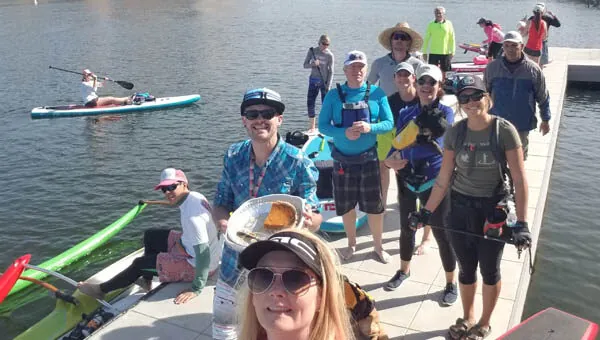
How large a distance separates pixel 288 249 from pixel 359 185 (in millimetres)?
3607

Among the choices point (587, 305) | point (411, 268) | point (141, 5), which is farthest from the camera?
point (141, 5)

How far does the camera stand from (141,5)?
61.7 metres

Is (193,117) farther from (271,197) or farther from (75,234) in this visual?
(271,197)

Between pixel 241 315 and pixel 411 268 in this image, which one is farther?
pixel 411 268

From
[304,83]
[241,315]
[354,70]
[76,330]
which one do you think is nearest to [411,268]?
[354,70]

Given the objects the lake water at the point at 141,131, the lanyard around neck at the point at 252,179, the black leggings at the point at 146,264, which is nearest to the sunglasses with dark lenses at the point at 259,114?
the lanyard around neck at the point at 252,179

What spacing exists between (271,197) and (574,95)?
56.8 feet

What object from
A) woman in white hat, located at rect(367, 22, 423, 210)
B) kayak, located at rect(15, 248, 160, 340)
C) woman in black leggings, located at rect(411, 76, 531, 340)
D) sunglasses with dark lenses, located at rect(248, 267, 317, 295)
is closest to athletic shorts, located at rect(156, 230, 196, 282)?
kayak, located at rect(15, 248, 160, 340)

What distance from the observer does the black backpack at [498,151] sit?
12.6 ft

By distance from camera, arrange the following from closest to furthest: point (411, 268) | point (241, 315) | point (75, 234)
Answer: point (241, 315) < point (411, 268) < point (75, 234)

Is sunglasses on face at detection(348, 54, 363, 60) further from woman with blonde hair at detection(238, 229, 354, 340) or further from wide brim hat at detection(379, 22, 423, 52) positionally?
woman with blonde hair at detection(238, 229, 354, 340)

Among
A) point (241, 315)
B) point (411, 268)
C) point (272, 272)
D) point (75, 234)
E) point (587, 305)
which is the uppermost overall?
point (272, 272)

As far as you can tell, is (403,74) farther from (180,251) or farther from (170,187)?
(180,251)

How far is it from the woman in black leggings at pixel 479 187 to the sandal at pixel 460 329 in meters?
0.02
